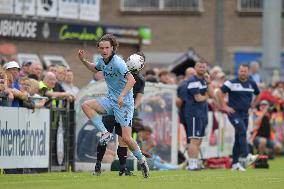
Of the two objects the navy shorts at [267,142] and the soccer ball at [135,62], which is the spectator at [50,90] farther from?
the navy shorts at [267,142]

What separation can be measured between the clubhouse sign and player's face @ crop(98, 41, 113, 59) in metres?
14.4

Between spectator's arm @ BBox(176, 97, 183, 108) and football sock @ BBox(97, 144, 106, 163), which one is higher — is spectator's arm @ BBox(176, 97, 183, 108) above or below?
above

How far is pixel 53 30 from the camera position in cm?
3403

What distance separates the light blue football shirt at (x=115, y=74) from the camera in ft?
59.2

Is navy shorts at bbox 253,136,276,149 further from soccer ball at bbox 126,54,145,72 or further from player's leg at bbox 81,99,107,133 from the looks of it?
player's leg at bbox 81,99,107,133

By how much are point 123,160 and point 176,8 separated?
34083 mm

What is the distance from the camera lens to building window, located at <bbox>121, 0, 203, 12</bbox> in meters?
52.8

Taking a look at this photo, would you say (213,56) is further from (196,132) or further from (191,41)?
(196,132)

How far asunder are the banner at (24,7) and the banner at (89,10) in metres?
2.31

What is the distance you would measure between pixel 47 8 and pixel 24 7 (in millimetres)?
767

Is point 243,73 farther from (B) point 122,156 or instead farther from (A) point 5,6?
(A) point 5,6

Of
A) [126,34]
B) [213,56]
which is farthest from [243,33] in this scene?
[126,34]

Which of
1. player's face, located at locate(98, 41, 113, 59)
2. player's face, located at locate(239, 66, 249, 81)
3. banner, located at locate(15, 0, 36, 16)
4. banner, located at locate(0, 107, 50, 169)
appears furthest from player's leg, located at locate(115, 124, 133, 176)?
banner, located at locate(15, 0, 36, 16)

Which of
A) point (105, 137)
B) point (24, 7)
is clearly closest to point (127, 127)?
point (105, 137)
